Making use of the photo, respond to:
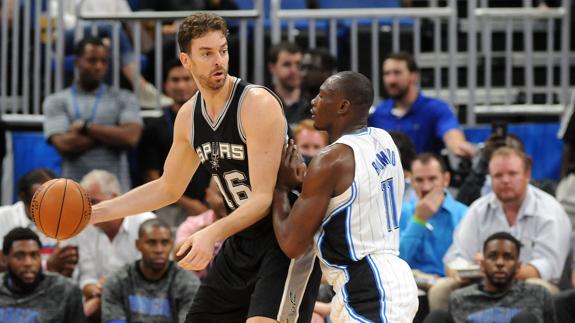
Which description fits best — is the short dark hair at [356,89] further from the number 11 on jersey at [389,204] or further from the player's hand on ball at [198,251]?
the player's hand on ball at [198,251]

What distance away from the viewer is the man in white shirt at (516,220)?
907 cm

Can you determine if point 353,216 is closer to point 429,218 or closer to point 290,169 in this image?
point 290,169

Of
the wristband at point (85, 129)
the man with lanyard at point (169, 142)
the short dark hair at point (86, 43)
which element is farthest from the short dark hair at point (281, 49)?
the wristband at point (85, 129)

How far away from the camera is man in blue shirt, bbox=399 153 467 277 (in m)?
9.21

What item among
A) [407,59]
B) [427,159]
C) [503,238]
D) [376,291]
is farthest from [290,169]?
[407,59]

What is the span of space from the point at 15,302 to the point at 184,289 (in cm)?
131

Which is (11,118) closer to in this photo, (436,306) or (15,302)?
(15,302)

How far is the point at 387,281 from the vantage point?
5.79 metres

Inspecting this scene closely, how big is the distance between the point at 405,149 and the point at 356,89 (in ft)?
13.0

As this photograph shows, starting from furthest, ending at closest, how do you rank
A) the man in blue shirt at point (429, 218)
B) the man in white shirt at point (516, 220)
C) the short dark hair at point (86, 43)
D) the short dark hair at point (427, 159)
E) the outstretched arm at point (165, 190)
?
the short dark hair at point (86, 43)
the short dark hair at point (427, 159)
the man in blue shirt at point (429, 218)
the man in white shirt at point (516, 220)
the outstretched arm at point (165, 190)

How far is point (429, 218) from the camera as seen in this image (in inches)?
373

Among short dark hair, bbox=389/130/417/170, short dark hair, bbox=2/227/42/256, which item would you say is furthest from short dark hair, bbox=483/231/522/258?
short dark hair, bbox=2/227/42/256

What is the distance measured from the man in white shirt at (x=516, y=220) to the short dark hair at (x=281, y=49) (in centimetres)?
245

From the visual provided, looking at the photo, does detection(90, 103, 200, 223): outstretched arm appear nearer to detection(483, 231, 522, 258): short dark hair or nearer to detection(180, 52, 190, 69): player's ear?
detection(180, 52, 190, 69): player's ear
